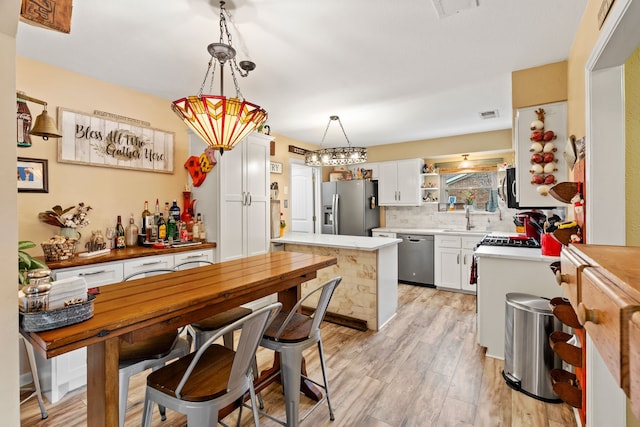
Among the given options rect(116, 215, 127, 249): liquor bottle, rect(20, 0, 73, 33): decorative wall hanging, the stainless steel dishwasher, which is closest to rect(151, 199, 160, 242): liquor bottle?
rect(116, 215, 127, 249): liquor bottle

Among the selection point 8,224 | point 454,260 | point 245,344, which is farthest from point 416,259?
point 8,224

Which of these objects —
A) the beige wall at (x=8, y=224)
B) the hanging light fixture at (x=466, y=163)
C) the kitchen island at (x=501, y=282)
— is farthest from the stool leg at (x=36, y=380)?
the hanging light fixture at (x=466, y=163)

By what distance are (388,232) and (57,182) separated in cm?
438

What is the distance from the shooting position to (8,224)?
0.63 metres

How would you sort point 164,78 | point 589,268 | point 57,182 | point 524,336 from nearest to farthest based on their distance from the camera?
point 589,268 → point 524,336 → point 57,182 → point 164,78

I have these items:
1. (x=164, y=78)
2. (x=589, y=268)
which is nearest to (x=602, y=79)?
(x=589, y=268)

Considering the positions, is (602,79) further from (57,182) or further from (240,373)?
(57,182)

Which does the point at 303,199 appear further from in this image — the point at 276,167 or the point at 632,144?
the point at 632,144

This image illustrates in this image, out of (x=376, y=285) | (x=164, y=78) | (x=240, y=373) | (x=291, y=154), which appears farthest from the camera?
(x=291, y=154)

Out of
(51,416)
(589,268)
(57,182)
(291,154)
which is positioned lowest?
(51,416)

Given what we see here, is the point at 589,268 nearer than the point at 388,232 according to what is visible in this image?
Yes

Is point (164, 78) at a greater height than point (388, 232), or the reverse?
point (164, 78)

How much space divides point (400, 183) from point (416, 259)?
4.57 ft

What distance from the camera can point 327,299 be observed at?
1675 millimetres
